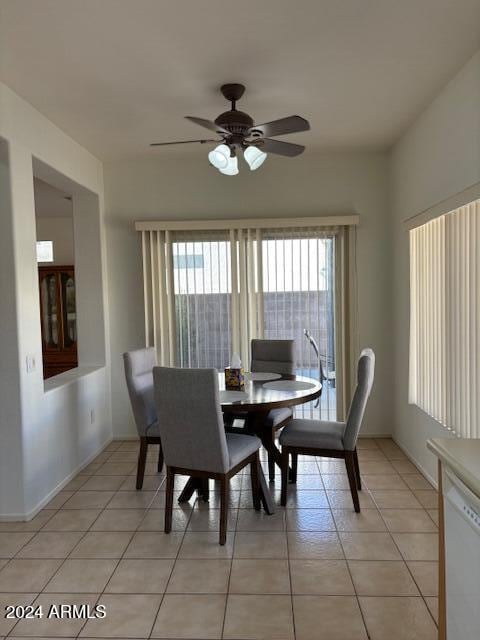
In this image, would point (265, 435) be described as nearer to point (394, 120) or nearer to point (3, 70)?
point (394, 120)

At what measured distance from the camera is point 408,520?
300cm

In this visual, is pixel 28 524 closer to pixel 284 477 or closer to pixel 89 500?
pixel 89 500

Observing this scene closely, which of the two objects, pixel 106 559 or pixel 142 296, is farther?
pixel 142 296

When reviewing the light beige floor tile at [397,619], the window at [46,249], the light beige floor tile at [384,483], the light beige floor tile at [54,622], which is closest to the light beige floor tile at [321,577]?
the light beige floor tile at [397,619]

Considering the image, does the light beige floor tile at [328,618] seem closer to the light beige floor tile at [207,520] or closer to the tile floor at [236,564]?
the tile floor at [236,564]

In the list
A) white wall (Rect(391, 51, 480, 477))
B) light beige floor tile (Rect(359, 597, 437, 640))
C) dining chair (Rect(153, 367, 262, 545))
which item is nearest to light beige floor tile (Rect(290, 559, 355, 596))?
light beige floor tile (Rect(359, 597, 437, 640))

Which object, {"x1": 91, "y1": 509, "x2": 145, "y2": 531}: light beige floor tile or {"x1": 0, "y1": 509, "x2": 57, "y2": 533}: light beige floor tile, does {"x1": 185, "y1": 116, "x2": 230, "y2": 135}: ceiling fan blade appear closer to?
{"x1": 91, "y1": 509, "x2": 145, "y2": 531}: light beige floor tile

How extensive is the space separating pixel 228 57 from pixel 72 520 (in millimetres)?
2907

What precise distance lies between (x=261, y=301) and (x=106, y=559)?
2.72 metres

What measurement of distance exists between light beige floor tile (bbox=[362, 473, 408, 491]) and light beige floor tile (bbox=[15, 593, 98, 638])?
2.07 m

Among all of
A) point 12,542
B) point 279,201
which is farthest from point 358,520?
point 279,201

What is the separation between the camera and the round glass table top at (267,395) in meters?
2.96

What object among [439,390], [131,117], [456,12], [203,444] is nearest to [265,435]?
[203,444]

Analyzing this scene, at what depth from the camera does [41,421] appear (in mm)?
3371
